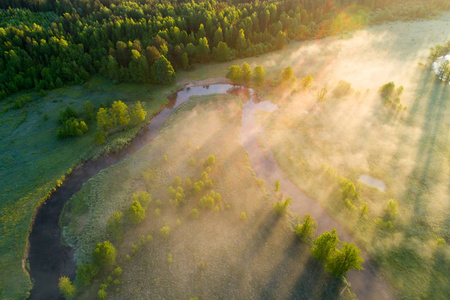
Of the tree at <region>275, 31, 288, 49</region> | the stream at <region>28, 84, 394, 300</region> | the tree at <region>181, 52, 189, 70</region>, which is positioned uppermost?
the tree at <region>275, 31, 288, 49</region>

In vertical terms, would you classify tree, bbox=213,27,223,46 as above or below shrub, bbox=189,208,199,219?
above

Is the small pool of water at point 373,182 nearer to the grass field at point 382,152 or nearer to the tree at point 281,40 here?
the grass field at point 382,152

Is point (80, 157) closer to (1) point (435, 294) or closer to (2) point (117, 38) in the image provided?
(2) point (117, 38)

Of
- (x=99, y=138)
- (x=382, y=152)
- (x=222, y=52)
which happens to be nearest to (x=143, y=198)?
(x=99, y=138)

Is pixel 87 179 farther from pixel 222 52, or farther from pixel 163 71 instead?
pixel 222 52

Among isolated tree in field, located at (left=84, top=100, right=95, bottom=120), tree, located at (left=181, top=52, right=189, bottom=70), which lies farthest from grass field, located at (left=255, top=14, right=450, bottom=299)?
isolated tree in field, located at (left=84, top=100, right=95, bottom=120)

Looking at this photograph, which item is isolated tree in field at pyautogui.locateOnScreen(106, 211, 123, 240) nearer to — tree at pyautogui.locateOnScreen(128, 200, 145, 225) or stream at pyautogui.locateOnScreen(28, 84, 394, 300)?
tree at pyautogui.locateOnScreen(128, 200, 145, 225)
